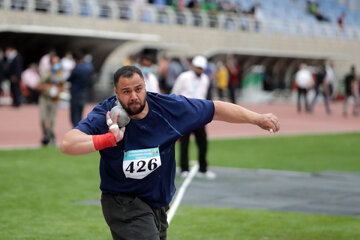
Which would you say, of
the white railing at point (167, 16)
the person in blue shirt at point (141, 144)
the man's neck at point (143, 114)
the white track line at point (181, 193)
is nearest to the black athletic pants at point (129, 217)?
the person in blue shirt at point (141, 144)

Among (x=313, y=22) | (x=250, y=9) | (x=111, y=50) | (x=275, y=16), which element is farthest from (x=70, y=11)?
(x=313, y=22)

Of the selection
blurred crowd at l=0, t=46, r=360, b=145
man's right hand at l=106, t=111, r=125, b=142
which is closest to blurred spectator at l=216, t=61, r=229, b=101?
blurred crowd at l=0, t=46, r=360, b=145

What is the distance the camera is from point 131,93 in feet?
15.9

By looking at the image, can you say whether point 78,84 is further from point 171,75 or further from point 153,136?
point 153,136

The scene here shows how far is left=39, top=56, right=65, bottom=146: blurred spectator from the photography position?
15750mm

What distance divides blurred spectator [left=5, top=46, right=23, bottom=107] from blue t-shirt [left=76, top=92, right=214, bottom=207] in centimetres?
2055

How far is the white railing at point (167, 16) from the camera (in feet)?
99.7

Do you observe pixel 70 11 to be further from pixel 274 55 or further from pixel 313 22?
pixel 313 22

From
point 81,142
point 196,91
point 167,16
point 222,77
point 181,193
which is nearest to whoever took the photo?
point 81,142

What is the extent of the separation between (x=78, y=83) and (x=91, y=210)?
9117 mm

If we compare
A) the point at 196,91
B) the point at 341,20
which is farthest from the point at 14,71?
the point at 341,20

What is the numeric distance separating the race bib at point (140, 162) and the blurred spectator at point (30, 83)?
2409cm

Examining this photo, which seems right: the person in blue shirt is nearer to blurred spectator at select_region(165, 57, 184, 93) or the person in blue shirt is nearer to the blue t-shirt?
the blue t-shirt

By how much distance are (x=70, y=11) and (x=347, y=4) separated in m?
29.9
